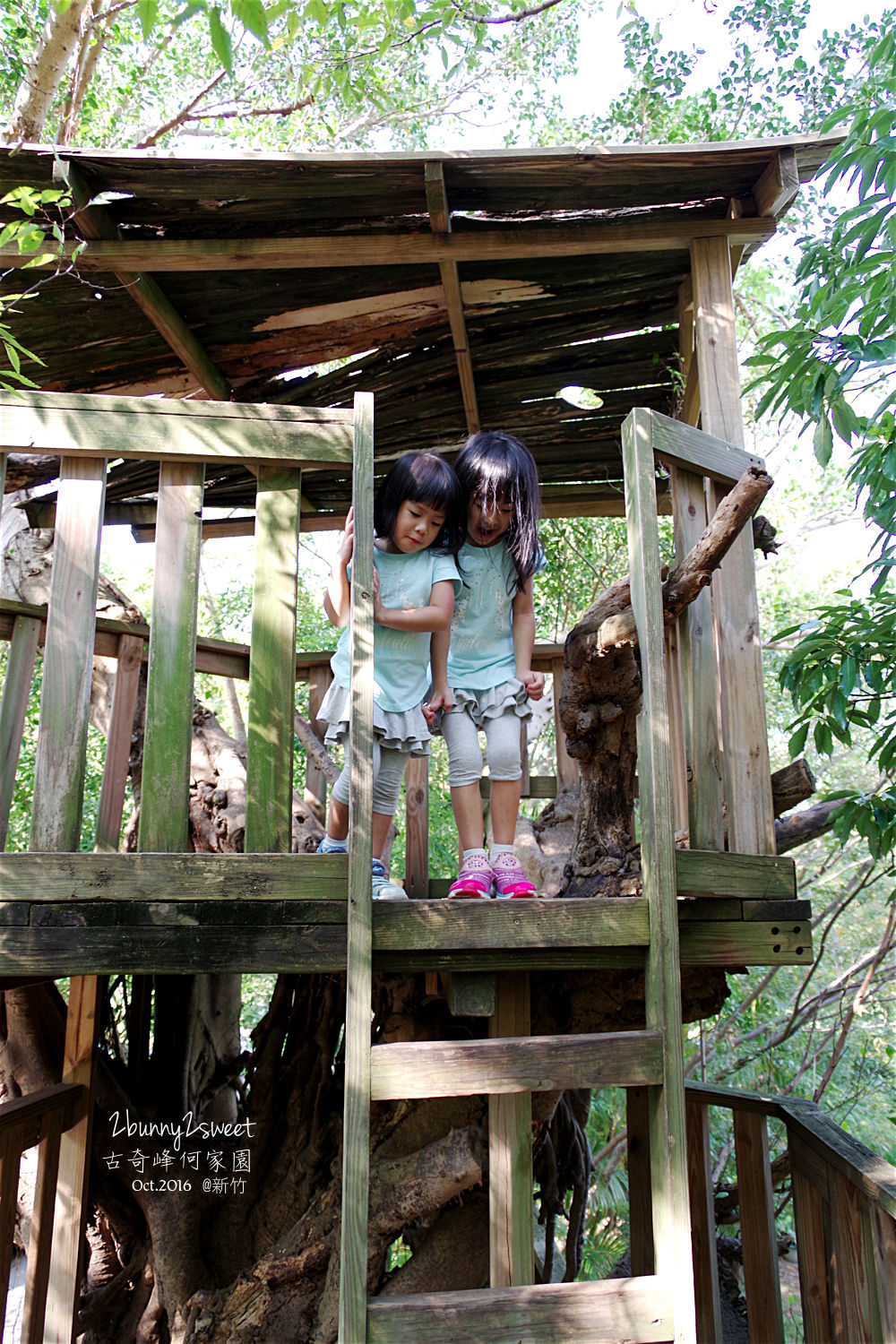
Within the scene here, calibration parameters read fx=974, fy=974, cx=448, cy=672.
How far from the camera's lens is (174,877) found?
2133 mm

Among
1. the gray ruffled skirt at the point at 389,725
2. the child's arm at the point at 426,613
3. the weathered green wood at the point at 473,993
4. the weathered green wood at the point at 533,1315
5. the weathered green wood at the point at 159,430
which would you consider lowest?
the weathered green wood at the point at 533,1315

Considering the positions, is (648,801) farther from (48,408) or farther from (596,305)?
(596,305)

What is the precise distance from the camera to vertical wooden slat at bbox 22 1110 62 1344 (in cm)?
318

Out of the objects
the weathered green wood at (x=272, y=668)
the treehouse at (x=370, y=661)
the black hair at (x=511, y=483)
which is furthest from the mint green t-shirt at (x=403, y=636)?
the weathered green wood at (x=272, y=668)

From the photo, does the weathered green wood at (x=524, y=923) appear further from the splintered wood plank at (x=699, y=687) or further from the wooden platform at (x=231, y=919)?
the splintered wood plank at (x=699, y=687)

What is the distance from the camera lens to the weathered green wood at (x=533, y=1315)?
188 cm

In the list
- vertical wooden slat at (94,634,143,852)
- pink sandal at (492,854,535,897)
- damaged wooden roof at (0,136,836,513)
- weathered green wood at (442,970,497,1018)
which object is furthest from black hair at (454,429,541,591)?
vertical wooden slat at (94,634,143,852)

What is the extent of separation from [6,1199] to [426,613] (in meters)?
2.07

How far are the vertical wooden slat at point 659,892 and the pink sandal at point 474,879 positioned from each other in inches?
19.7

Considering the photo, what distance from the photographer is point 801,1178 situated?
10.0 ft

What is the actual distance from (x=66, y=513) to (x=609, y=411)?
3209mm

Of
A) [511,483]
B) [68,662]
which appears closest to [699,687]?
[511,483]

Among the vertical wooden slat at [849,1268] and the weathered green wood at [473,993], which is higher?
the weathered green wood at [473,993]

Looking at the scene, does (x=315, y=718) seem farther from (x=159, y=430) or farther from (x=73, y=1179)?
(x=159, y=430)
